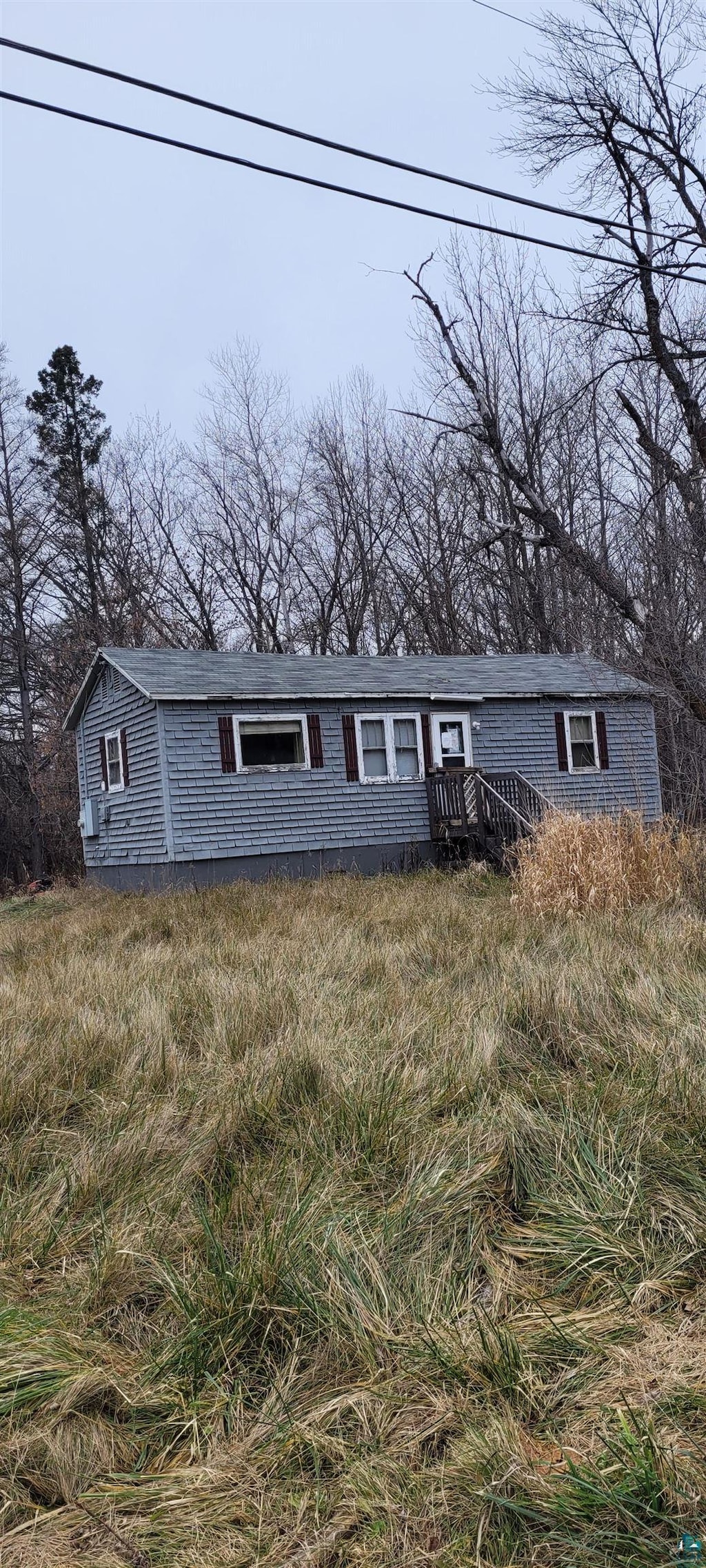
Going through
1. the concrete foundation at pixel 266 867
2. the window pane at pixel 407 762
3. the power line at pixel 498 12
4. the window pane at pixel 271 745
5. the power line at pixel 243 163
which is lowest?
the concrete foundation at pixel 266 867

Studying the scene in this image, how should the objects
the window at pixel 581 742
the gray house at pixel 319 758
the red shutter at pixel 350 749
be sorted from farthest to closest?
the window at pixel 581 742
the red shutter at pixel 350 749
the gray house at pixel 319 758

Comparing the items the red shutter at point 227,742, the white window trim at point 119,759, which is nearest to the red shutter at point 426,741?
the red shutter at point 227,742

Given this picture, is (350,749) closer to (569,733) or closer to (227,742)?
(227,742)

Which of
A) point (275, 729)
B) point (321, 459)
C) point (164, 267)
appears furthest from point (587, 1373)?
point (321, 459)

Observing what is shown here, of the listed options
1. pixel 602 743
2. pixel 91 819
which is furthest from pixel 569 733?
pixel 91 819

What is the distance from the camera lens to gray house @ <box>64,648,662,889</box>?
15141mm

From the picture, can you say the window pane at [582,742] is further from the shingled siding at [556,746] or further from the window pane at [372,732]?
the window pane at [372,732]

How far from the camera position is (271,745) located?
52.2ft

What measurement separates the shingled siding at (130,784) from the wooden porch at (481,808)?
4771 mm

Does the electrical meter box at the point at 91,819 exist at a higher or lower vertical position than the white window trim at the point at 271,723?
lower

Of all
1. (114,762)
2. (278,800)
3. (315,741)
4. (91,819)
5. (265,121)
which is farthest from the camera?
(91,819)

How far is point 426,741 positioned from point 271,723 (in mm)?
3024

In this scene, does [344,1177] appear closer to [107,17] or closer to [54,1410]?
[54,1410]

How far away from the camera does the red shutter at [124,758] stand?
1633 cm
